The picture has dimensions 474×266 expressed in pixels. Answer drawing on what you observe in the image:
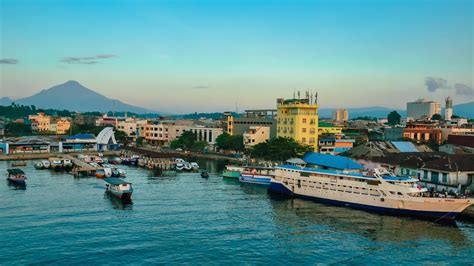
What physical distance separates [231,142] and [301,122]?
12.3 metres

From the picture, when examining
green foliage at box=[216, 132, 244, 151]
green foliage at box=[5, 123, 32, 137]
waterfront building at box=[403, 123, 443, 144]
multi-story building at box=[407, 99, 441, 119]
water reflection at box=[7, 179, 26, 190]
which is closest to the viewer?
water reflection at box=[7, 179, 26, 190]

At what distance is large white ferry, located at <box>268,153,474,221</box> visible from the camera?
922 inches

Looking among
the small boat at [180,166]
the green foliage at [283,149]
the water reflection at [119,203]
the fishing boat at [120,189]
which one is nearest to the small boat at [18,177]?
the fishing boat at [120,189]

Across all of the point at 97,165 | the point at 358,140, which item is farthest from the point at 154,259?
the point at 358,140

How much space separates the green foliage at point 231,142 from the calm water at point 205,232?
27427 millimetres

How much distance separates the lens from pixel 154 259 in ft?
54.2

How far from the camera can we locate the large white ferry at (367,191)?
23406 mm

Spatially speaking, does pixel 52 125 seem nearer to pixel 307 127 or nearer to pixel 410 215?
pixel 307 127

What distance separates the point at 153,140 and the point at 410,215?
184 feet

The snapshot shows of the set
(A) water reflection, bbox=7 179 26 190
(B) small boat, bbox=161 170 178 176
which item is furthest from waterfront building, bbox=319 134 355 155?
(A) water reflection, bbox=7 179 26 190

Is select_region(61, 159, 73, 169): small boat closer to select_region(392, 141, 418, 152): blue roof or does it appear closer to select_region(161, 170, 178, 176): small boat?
select_region(161, 170, 178, 176): small boat

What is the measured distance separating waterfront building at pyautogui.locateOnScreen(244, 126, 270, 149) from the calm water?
26.2m

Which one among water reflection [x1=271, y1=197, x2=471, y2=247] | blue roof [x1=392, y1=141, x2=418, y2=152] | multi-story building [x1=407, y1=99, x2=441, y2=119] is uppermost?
multi-story building [x1=407, y1=99, x2=441, y2=119]

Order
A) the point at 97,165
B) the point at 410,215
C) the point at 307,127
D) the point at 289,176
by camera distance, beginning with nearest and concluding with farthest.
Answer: the point at 410,215, the point at 289,176, the point at 97,165, the point at 307,127
